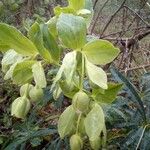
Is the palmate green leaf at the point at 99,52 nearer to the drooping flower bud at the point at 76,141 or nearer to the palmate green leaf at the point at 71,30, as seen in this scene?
the palmate green leaf at the point at 71,30

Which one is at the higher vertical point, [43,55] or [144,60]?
[43,55]

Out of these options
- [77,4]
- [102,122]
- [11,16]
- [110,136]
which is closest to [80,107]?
[102,122]

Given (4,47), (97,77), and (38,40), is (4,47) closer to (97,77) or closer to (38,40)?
(38,40)

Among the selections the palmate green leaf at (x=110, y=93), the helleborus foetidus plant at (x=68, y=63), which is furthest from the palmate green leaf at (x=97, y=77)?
the palmate green leaf at (x=110, y=93)

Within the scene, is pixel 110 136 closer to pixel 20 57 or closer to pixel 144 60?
pixel 20 57

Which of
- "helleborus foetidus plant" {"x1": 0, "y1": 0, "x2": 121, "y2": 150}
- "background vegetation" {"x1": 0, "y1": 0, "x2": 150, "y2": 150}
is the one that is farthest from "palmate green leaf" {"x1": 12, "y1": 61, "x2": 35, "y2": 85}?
"background vegetation" {"x1": 0, "y1": 0, "x2": 150, "y2": 150}

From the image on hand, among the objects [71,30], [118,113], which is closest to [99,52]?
[71,30]
